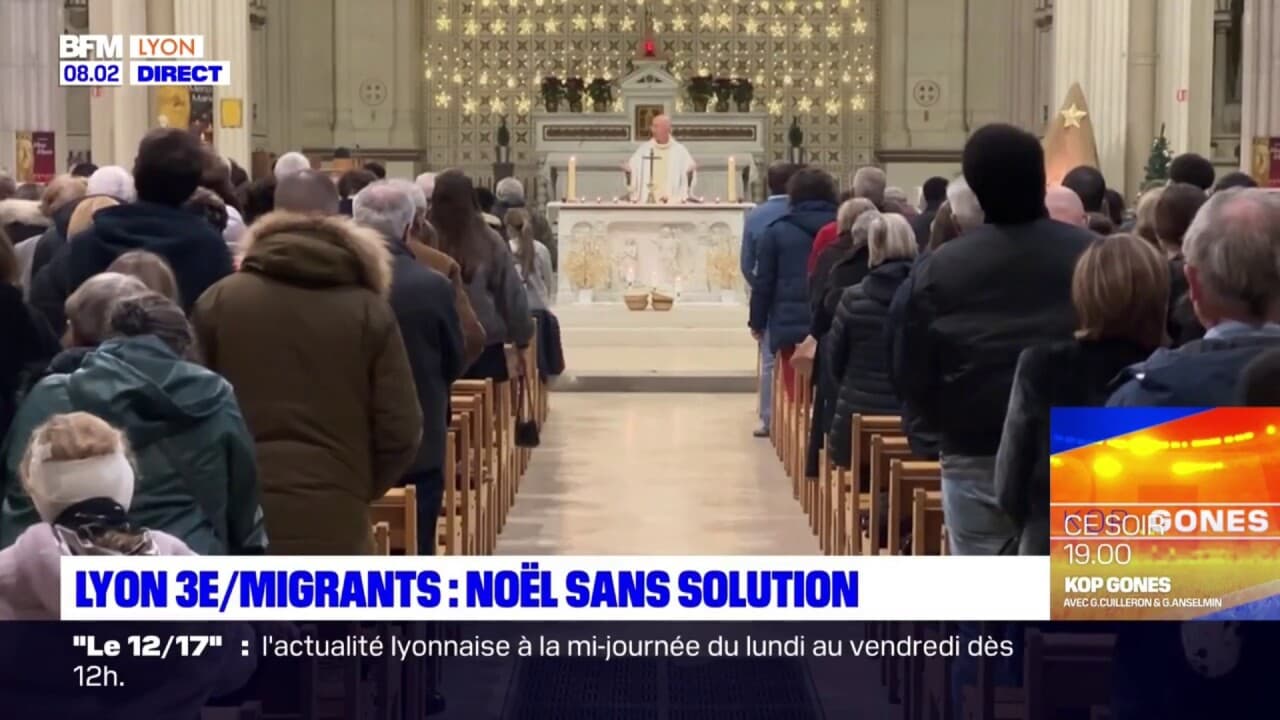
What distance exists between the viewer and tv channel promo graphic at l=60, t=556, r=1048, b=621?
5.31 metres

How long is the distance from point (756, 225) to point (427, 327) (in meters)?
7.29

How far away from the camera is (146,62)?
2130 cm

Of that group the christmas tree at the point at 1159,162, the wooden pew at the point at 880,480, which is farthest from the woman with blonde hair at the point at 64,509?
the christmas tree at the point at 1159,162

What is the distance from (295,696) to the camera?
5.38m

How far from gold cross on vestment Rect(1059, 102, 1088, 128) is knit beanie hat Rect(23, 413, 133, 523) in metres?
18.9

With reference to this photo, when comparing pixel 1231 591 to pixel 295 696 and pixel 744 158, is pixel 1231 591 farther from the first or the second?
pixel 744 158

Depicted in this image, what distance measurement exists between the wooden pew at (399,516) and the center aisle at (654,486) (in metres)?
3.13

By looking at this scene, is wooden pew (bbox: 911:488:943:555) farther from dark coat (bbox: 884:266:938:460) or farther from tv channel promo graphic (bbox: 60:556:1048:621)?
tv channel promo graphic (bbox: 60:556:1048:621)

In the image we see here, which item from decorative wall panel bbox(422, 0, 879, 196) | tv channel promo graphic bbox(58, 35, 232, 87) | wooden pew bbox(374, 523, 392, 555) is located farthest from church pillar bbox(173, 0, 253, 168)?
wooden pew bbox(374, 523, 392, 555)

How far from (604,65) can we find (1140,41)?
422 inches

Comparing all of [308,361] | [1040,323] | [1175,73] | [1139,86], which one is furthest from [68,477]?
[1139,86]

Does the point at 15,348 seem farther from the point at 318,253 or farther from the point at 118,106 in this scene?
the point at 118,106

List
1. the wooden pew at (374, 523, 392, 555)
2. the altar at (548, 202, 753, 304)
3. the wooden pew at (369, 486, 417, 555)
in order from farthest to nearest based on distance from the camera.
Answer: the altar at (548, 202, 753, 304) < the wooden pew at (369, 486, 417, 555) < the wooden pew at (374, 523, 392, 555)

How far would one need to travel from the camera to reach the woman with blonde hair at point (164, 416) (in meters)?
5.44
